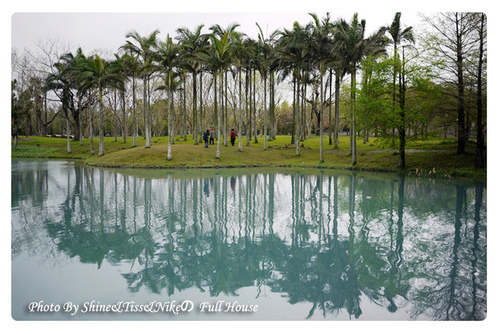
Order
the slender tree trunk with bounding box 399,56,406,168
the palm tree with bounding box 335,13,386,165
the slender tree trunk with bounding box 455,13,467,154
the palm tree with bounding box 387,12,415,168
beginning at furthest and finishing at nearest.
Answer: the palm tree with bounding box 335,13,386,165
the slender tree trunk with bounding box 399,56,406,168
the palm tree with bounding box 387,12,415,168
the slender tree trunk with bounding box 455,13,467,154

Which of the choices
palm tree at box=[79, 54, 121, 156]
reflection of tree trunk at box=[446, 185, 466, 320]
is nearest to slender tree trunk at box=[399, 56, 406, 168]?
reflection of tree trunk at box=[446, 185, 466, 320]

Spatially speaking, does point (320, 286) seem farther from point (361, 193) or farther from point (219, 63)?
point (219, 63)

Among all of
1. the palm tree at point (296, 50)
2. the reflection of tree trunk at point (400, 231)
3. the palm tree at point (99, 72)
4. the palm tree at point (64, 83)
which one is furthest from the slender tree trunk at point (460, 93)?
the palm tree at point (64, 83)

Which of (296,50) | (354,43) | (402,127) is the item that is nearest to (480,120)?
(402,127)

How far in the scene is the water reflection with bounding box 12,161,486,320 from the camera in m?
5.59

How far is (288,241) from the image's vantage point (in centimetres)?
816

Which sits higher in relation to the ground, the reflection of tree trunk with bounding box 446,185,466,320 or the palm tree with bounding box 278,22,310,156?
the palm tree with bounding box 278,22,310,156

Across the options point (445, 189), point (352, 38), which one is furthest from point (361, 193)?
point (352, 38)

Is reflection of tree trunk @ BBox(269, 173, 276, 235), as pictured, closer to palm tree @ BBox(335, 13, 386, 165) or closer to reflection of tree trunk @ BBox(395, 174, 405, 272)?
reflection of tree trunk @ BBox(395, 174, 405, 272)

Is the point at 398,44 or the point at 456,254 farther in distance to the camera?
the point at 398,44

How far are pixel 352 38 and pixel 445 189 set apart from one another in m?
14.5

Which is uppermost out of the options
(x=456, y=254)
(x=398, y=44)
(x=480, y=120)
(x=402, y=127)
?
(x=398, y=44)

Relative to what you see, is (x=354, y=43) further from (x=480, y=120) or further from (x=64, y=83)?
(x=64, y=83)

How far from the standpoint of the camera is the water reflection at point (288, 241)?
5.59m
